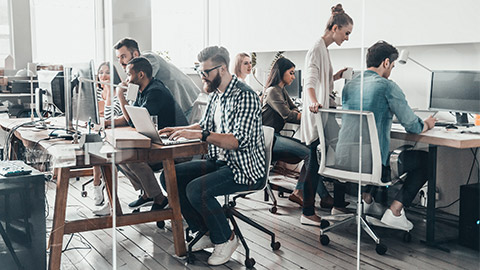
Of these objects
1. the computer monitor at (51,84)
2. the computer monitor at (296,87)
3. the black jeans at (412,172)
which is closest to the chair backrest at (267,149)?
the computer monitor at (296,87)

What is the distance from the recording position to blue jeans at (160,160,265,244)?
274cm

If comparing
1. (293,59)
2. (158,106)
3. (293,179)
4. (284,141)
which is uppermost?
(293,59)

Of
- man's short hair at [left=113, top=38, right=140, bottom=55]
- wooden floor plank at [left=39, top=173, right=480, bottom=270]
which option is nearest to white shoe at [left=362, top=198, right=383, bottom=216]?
wooden floor plank at [left=39, top=173, right=480, bottom=270]

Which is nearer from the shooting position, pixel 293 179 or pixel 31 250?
pixel 31 250

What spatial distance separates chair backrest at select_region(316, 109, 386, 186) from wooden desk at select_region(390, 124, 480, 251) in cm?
14

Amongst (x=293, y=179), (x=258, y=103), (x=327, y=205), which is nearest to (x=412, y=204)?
(x=327, y=205)

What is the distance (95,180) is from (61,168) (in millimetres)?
169

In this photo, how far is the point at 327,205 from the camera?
3.12 meters

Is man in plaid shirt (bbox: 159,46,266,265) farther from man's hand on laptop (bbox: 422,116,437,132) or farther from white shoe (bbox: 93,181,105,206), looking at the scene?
man's hand on laptop (bbox: 422,116,437,132)

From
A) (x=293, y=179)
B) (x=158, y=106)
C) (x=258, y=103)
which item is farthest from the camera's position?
(x=293, y=179)

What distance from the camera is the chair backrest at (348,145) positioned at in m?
3.04

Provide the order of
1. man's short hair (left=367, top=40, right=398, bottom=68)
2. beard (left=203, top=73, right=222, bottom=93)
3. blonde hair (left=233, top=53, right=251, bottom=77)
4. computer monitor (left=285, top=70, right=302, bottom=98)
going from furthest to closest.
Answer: man's short hair (left=367, top=40, right=398, bottom=68) → computer monitor (left=285, top=70, right=302, bottom=98) → blonde hair (left=233, top=53, right=251, bottom=77) → beard (left=203, top=73, right=222, bottom=93)

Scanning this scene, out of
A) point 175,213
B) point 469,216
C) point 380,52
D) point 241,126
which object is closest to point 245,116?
point 241,126

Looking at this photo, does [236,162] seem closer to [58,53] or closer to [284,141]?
[284,141]
